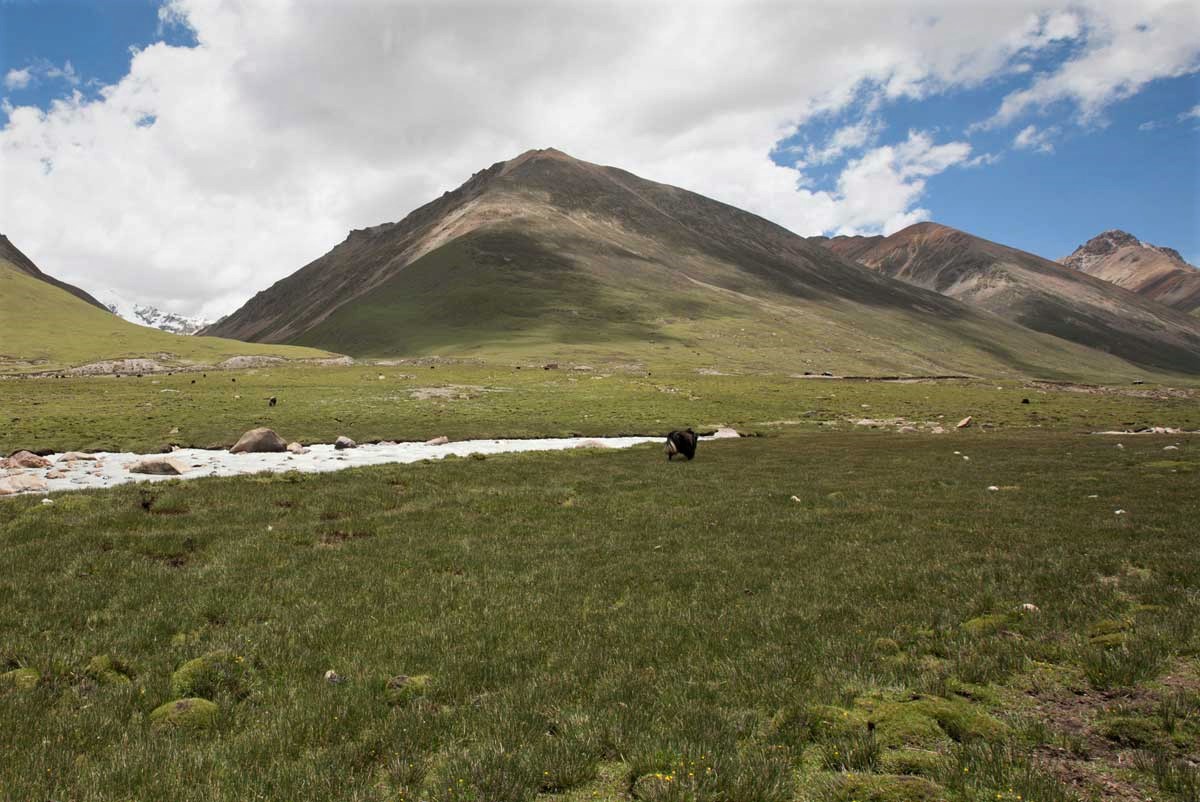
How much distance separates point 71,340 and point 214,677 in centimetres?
16249

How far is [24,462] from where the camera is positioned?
3250 centimetres

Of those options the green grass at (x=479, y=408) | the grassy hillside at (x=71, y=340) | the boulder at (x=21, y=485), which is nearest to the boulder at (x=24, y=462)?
the green grass at (x=479, y=408)

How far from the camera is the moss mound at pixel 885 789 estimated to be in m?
6.03

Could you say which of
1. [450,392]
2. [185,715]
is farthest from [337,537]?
[450,392]

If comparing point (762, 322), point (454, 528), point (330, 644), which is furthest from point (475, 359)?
point (330, 644)

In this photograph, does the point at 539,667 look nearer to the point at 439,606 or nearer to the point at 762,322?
the point at 439,606

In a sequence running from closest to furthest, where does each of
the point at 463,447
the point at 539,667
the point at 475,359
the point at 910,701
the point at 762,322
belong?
the point at 910,701 < the point at 539,667 < the point at 463,447 < the point at 475,359 < the point at 762,322

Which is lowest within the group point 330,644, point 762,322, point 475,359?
point 330,644

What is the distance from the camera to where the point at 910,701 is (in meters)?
8.13

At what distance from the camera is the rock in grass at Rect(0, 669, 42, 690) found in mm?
8789

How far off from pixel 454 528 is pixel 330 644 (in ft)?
27.8

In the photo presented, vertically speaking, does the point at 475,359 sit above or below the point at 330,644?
above

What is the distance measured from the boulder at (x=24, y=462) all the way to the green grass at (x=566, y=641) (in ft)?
53.4

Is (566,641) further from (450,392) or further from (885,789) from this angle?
(450,392)
